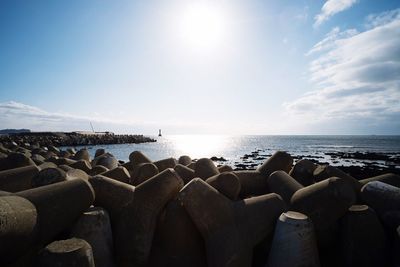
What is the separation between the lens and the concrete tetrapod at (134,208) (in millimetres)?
2869

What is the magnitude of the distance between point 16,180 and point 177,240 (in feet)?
7.88

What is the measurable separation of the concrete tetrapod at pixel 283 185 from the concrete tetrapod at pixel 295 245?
99 cm

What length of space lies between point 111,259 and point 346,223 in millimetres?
2681

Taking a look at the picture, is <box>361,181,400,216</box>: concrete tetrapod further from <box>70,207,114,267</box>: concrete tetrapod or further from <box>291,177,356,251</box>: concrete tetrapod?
<box>70,207,114,267</box>: concrete tetrapod

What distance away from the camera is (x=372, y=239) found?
3057 mm

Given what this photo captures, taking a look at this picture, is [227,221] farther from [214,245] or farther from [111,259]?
[111,259]

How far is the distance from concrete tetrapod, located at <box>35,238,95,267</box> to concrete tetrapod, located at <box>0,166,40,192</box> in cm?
198

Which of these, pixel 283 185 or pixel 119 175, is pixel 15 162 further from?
pixel 283 185

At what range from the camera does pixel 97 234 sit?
9.02 feet

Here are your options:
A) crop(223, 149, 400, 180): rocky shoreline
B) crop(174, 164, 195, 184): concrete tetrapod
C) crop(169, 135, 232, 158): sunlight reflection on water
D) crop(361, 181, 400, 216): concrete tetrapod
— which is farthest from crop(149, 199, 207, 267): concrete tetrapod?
crop(169, 135, 232, 158): sunlight reflection on water

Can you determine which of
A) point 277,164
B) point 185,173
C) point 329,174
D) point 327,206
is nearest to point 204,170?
point 185,173

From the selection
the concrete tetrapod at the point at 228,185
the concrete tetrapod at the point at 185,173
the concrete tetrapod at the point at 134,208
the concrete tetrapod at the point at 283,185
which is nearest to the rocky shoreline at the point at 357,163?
the concrete tetrapod at the point at 283,185

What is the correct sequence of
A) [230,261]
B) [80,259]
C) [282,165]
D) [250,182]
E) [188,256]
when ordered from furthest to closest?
1. [282,165]
2. [250,182]
3. [188,256]
4. [230,261]
5. [80,259]

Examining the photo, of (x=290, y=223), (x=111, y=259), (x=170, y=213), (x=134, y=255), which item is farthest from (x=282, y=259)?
(x=111, y=259)
